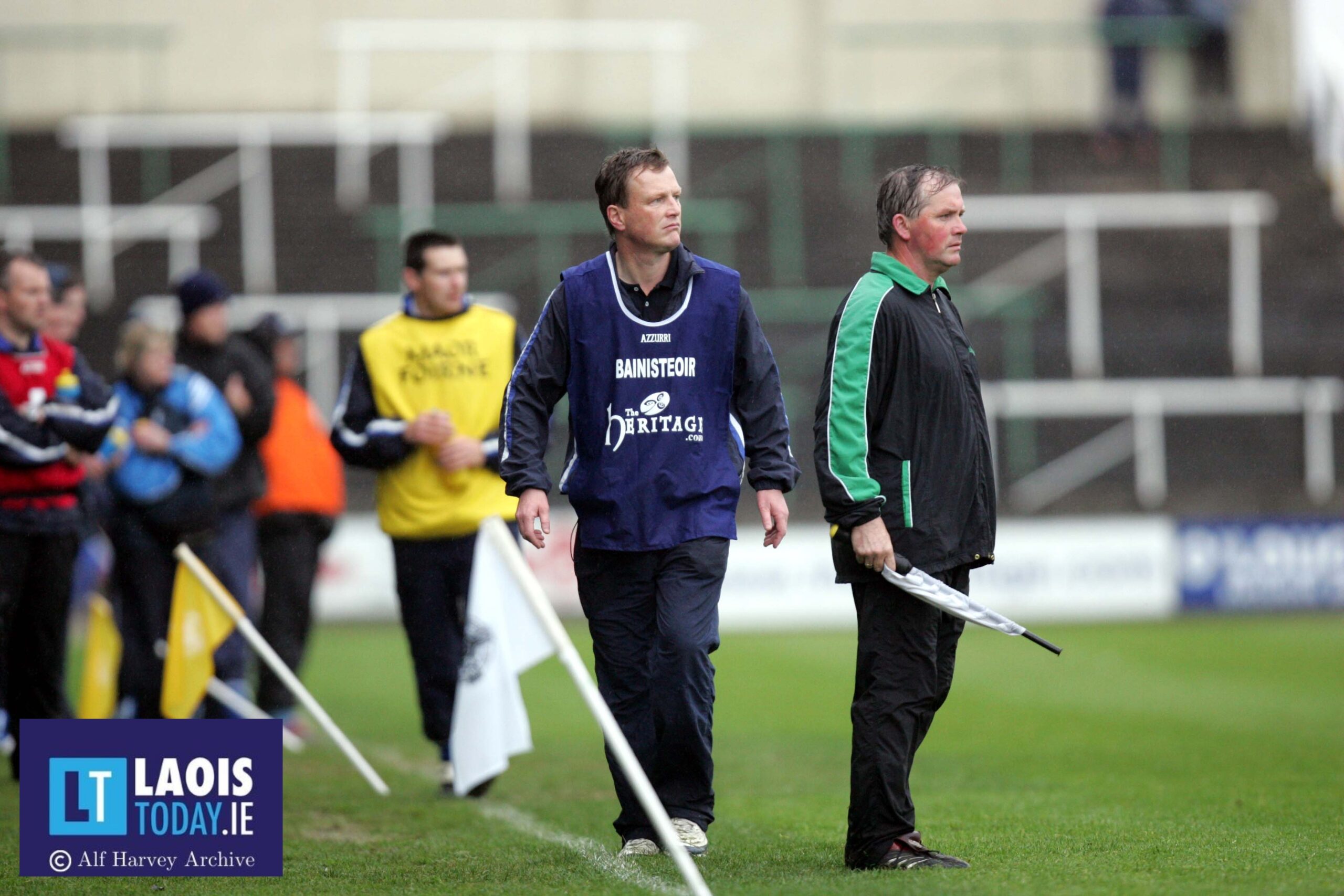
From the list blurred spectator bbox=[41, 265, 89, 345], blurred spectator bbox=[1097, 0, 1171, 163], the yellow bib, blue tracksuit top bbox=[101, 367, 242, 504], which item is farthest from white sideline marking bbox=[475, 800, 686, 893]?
blurred spectator bbox=[1097, 0, 1171, 163]

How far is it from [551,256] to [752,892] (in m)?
17.1

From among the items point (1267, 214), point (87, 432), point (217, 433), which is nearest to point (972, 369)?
point (87, 432)

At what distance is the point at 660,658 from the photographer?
6.09 metres

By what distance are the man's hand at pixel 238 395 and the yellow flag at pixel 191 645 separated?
143cm

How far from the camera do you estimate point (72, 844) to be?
5.32 metres

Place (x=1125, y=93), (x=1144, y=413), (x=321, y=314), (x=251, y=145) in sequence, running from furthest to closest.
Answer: (x=1125, y=93) → (x=251, y=145) → (x=1144, y=413) → (x=321, y=314)

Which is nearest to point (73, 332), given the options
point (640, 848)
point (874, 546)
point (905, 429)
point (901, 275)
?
point (640, 848)

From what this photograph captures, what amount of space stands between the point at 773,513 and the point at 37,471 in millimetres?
3569

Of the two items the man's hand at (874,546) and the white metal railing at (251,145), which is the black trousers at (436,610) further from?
the white metal railing at (251,145)

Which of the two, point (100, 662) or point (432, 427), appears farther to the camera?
point (100, 662)

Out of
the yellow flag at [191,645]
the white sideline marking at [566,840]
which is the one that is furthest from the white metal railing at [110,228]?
the white sideline marking at [566,840]

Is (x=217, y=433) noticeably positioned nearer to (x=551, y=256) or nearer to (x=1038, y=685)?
(x=1038, y=685)

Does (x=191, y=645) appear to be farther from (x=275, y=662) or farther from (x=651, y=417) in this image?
(x=651, y=417)

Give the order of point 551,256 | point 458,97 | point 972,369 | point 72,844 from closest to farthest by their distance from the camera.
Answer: point 72,844 < point 972,369 < point 551,256 < point 458,97
